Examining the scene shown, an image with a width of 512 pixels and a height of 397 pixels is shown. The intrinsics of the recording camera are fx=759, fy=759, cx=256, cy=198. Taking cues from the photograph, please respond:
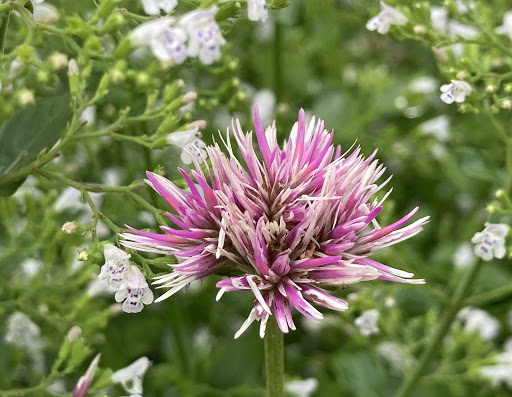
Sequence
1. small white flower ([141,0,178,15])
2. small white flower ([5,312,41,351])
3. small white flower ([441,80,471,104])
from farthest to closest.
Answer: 1. small white flower ([5,312,41,351])
2. small white flower ([441,80,471,104])
3. small white flower ([141,0,178,15])

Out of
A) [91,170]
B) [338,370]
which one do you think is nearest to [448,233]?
[338,370]

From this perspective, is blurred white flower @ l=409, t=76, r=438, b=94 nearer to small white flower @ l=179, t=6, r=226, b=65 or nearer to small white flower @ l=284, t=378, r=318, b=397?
small white flower @ l=284, t=378, r=318, b=397

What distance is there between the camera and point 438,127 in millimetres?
1493

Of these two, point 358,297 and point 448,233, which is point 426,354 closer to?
point 358,297

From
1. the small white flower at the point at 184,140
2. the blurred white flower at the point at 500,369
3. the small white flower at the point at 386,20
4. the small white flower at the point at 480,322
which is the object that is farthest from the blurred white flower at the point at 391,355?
the small white flower at the point at 184,140

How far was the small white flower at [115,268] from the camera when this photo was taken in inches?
24.1

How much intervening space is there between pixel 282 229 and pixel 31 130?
0.98ft

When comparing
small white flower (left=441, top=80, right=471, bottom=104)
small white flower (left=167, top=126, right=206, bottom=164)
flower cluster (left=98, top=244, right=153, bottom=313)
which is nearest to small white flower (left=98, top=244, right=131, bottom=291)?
flower cluster (left=98, top=244, right=153, bottom=313)

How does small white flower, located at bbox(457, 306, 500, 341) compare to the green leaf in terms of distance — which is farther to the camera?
small white flower, located at bbox(457, 306, 500, 341)

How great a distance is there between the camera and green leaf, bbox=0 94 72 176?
70cm

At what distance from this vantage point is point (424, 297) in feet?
3.30

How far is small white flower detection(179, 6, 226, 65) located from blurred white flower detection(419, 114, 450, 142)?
934mm

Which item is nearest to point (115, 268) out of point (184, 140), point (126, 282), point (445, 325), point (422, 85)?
point (126, 282)

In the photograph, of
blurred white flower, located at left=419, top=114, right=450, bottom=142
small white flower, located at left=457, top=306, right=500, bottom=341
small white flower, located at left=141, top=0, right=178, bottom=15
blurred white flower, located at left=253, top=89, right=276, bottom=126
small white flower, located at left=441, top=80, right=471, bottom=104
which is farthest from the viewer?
blurred white flower, located at left=419, top=114, right=450, bottom=142
